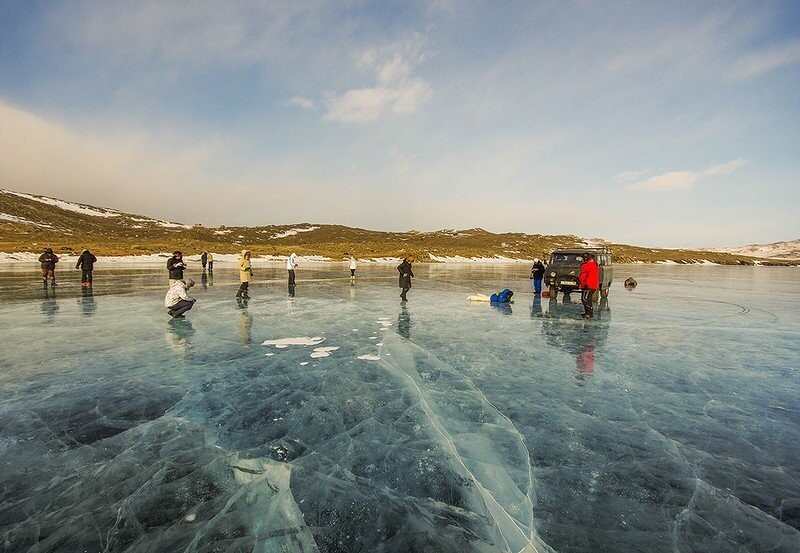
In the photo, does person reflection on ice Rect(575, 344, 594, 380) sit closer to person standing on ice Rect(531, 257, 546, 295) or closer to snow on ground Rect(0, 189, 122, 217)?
person standing on ice Rect(531, 257, 546, 295)

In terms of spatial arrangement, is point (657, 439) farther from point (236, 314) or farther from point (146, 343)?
point (236, 314)

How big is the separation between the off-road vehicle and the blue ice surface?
8.79 m

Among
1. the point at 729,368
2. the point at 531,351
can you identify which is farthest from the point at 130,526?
the point at 729,368

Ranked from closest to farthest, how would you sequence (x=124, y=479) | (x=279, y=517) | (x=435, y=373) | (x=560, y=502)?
1. (x=279, y=517)
2. (x=560, y=502)
3. (x=124, y=479)
4. (x=435, y=373)

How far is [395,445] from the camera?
4.51 m

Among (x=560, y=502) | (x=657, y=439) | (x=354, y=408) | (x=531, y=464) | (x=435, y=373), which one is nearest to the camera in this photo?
(x=560, y=502)

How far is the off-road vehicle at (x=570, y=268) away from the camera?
1842 cm

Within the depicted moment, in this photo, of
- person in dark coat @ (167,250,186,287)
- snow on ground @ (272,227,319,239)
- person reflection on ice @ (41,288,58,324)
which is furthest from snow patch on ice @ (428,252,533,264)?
snow on ground @ (272,227,319,239)

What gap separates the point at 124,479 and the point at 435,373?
4.91 m

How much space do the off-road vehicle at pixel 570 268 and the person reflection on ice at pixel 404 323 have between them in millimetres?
8353

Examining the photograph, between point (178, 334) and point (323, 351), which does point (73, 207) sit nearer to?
point (178, 334)

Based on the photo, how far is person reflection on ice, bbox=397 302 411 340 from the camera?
10653mm

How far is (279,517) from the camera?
3287 mm

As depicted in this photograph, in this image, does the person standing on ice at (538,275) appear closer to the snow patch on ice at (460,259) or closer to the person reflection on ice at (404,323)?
the person reflection on ice at (404,323)
